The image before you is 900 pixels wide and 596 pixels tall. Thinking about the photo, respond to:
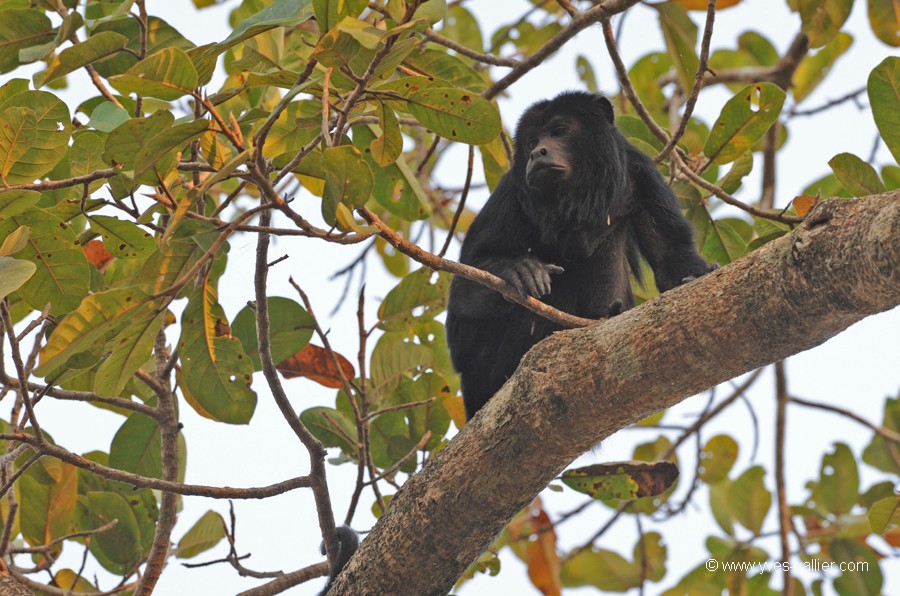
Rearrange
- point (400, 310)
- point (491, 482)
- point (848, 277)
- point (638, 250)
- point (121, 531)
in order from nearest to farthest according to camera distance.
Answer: point (848, 277), point (491, 482), point (121, 531), point (400, 310), point (638, 250)

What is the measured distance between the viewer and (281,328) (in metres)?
3.01

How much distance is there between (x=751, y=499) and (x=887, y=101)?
2611 mm

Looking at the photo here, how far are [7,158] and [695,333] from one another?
66.0 inches

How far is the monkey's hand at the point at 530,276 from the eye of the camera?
2941 mm

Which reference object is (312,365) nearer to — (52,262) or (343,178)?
(52,262)

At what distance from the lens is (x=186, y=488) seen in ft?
7.58

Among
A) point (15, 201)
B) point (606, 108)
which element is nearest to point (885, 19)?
point (606, 108)

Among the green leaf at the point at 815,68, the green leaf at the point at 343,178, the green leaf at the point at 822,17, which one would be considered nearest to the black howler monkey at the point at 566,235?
the green leaf at the point at 822,17

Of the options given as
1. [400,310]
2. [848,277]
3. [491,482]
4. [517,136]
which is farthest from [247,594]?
[517,136]

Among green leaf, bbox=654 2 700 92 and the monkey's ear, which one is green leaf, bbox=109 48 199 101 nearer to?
the monkey's ear

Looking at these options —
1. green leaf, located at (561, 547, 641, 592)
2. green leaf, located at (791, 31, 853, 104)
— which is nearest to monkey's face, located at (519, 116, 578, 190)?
green leaf, located at (561, 547, 641, 592)

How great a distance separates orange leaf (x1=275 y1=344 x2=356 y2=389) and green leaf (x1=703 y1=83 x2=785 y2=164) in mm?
1496

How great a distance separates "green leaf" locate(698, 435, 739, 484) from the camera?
16.3 feet

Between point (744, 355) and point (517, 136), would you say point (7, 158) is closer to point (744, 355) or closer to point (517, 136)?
point (744, 355)
